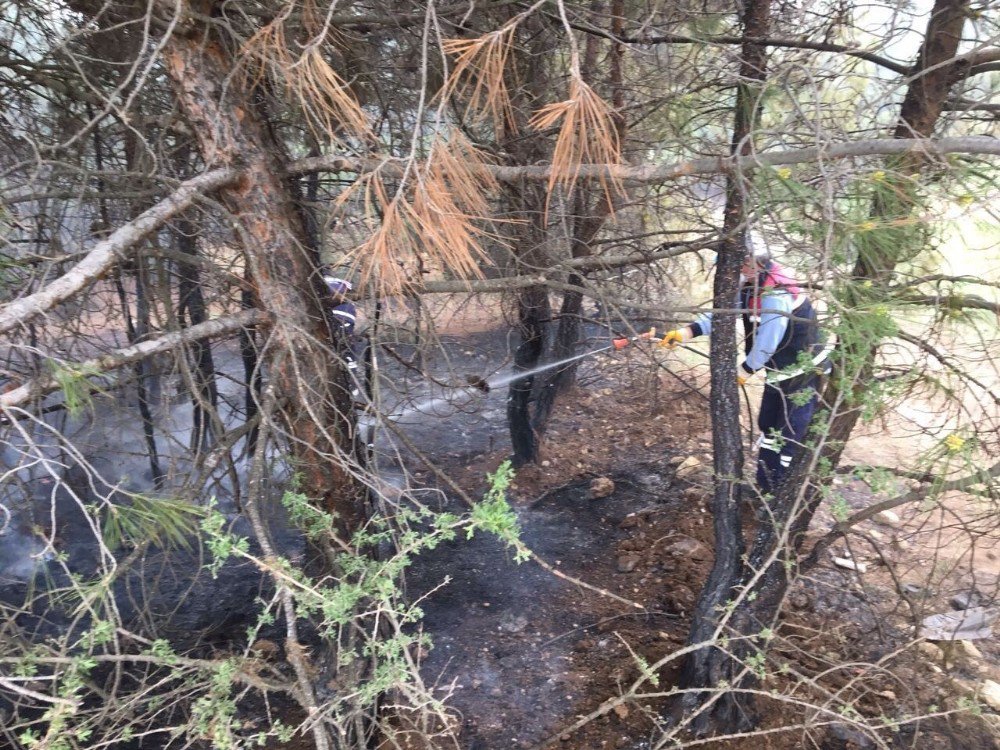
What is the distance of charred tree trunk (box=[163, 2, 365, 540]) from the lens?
229 cm

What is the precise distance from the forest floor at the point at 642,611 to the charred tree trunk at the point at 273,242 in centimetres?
107

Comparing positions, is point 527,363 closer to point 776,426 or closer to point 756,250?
point 776,426

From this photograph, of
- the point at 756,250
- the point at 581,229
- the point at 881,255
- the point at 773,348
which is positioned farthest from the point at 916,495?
the point at 581,229

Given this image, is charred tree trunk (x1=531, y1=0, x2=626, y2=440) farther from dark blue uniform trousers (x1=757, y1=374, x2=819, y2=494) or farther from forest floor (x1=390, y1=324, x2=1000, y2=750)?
dark blue uniform trousers (x1=757, y1=374, x2=819, y2=494)

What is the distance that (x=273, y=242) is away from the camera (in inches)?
99.4

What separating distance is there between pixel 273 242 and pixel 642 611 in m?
2.88

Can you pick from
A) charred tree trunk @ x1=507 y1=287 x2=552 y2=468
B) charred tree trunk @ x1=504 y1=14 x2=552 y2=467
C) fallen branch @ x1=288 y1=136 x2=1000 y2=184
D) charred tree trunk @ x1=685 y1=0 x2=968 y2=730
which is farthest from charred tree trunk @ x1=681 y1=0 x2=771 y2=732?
charred tree trunk @ x1=507 y1=287 x2=552 y2=468

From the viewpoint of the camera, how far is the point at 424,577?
447 centimetres

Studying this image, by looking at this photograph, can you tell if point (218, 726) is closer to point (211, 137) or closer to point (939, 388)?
point (211, 137)

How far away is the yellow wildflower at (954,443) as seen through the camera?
6.36 feet

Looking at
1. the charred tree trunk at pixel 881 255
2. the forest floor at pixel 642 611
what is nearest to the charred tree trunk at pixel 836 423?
the charred tree trunk at pixel 881 255

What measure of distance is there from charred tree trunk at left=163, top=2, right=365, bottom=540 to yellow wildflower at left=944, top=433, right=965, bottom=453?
5.92 ft

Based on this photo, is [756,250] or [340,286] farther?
[340,286]

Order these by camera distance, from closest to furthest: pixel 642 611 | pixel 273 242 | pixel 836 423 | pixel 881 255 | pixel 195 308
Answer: pixel 881 255
pixel 273 242
pixel 836 423
pixel 195 308
pixel 642 611
